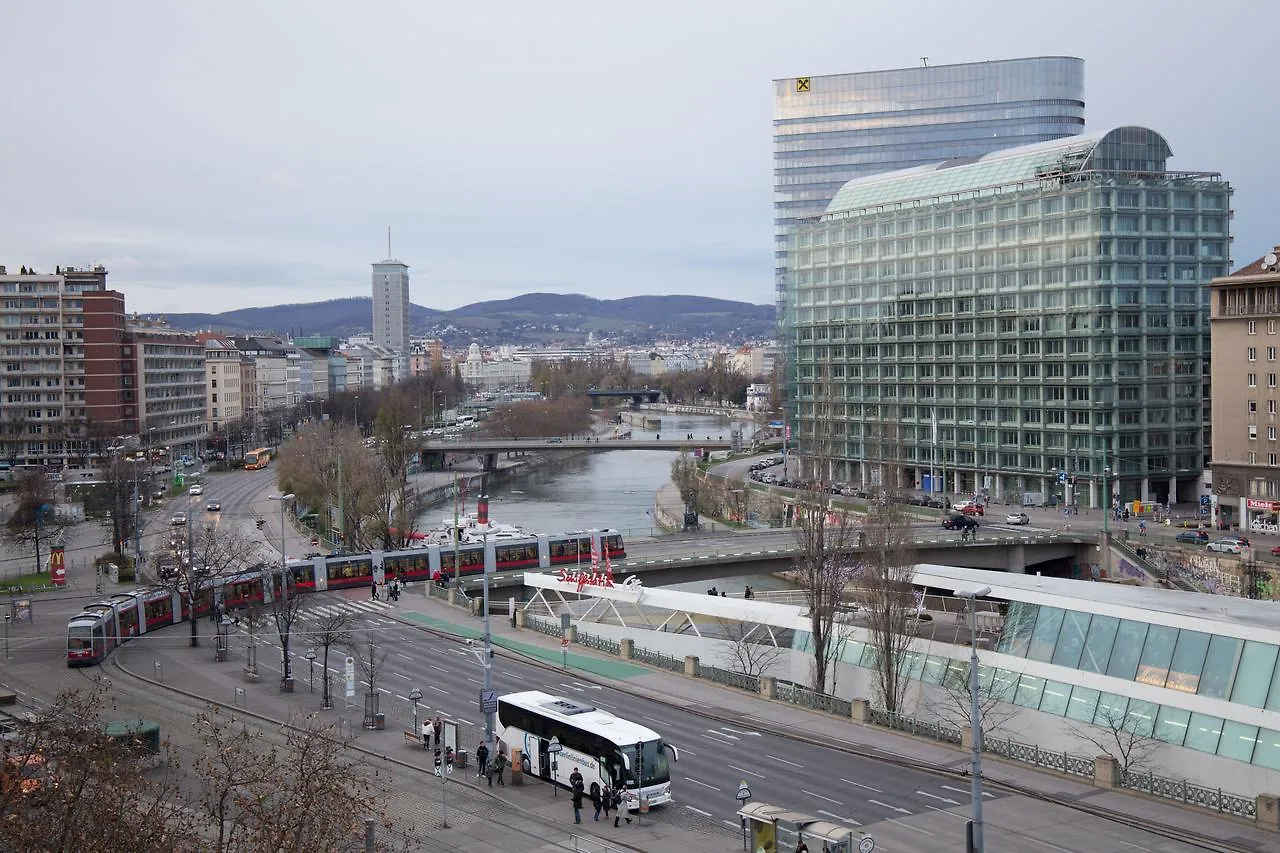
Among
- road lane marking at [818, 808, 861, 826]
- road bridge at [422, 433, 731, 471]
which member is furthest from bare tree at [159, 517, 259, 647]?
road bridge at [422, 433, 731, 471]

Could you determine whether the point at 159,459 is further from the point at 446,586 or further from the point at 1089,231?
the point at 1089,231

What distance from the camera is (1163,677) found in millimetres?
33688

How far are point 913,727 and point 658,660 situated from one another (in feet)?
40.5

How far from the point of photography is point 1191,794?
94.3 feet

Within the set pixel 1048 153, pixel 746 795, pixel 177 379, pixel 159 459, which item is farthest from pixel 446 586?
pixel 177 379

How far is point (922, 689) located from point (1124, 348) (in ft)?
167

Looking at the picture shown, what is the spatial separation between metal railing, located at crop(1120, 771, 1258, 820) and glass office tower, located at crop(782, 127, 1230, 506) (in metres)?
46.3

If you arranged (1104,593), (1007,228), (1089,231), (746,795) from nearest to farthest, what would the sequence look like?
(746,795)
(1104,593)
(1089,231)
(1007,228)

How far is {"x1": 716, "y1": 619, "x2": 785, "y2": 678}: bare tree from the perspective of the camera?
46.2m

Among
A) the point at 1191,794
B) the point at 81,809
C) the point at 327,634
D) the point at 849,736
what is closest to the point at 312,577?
the point at 327,634

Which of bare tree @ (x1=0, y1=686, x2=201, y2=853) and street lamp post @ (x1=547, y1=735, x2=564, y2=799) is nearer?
bare tree @ (x1=0, y1=686, x2=201, y2=853)

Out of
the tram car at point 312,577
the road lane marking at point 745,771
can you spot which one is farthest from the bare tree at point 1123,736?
the tram car at point 312,577

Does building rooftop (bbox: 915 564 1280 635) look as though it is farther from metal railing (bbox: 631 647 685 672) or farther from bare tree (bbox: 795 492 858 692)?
metal railing (bbox: 631 647 685 672)

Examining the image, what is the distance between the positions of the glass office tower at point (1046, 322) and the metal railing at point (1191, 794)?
152ft
